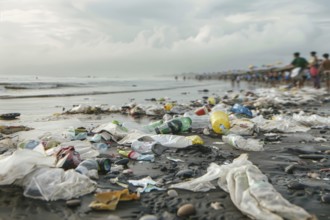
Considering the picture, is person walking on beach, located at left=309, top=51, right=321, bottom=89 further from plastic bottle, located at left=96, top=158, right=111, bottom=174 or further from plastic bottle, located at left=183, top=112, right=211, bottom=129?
plastic bottle, located at left=96, top=158, right=111, bottom=174

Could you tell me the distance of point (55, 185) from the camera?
282cm

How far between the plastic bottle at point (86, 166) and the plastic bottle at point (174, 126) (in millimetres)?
2466

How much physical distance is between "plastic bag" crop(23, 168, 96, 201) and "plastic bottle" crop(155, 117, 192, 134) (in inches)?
118

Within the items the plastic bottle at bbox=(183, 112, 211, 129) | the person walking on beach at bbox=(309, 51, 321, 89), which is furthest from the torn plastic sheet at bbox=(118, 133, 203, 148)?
the person walking on beach at bbox=(309, 51, 321, 89)

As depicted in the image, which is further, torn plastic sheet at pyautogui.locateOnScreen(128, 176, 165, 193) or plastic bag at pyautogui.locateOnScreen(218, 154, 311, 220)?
torn plastic sheet at pyautogui.locateOnScreen(128, 176, 165, 193)

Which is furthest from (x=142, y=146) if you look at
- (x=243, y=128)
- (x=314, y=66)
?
(x=314, y=66)

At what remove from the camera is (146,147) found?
463cm

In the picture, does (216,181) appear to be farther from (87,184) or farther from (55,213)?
(55,213)

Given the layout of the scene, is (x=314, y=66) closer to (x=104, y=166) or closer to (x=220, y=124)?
(x=220, y=124)

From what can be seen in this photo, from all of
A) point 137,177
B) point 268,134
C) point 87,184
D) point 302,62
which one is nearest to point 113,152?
point 137,177

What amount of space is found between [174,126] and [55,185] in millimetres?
3490

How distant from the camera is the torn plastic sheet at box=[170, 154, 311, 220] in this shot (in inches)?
87.0

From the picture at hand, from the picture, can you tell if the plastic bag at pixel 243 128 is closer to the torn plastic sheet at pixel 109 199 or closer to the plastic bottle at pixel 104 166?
the plastic bottle at pixel 104 166

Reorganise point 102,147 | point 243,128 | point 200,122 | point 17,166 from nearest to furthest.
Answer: point 17,166 → point 102,147 → point 243,128 → point 200,122
